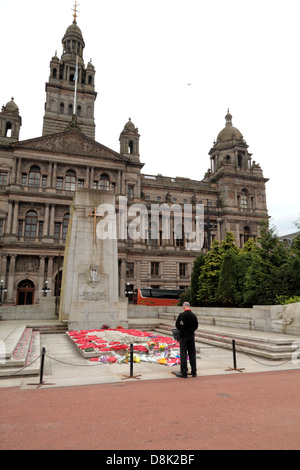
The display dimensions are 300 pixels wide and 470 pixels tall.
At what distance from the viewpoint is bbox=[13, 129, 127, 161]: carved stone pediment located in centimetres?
4416

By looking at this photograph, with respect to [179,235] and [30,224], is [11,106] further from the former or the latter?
[179,235]

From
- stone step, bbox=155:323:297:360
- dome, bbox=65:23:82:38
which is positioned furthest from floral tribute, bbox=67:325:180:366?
dome, bbox=65:23:82:38

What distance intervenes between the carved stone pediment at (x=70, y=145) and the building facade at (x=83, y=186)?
14 cm

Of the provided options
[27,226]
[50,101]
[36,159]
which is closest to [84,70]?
[50,101]

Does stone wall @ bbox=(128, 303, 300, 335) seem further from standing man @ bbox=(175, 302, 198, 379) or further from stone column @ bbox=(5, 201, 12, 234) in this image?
stone column @ bbox=(5, 201, 12, 234)

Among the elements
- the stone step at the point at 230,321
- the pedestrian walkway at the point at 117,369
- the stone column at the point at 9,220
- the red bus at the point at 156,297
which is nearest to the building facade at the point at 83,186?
the stone column at the point at 9,220

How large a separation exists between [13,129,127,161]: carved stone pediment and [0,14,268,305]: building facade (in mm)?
137

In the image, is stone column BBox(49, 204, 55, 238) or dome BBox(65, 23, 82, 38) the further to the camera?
dome BBox(65, 23, 82, 38)

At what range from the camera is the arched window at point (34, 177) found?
146 ft

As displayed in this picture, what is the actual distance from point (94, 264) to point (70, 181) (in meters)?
30.0

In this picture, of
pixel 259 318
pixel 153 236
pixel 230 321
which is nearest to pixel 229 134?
pixel 153 236

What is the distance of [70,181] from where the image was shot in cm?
4581

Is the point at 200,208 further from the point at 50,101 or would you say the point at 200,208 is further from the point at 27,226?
the point at 50,101
